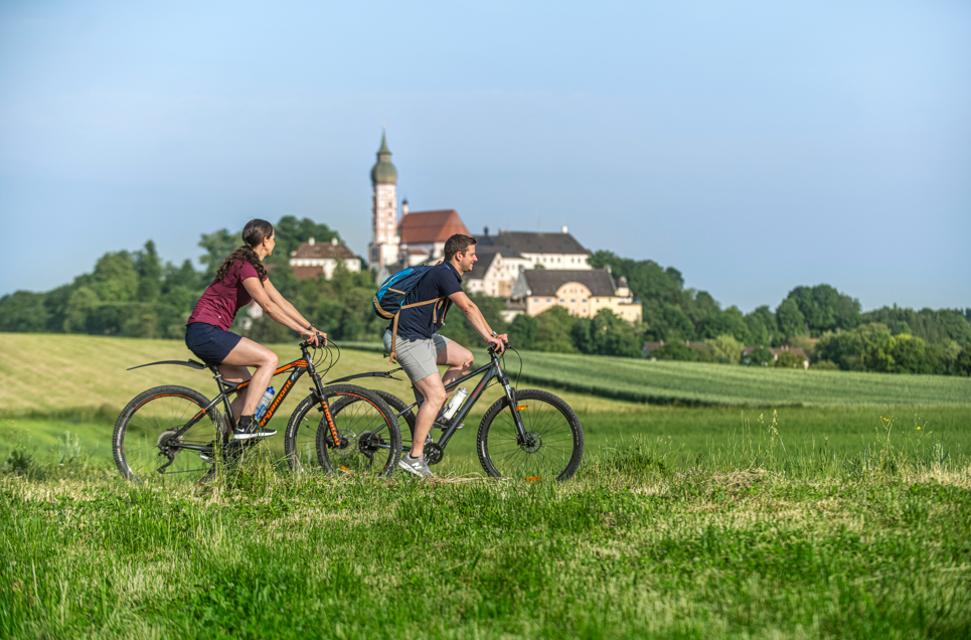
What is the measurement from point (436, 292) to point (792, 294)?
250ft

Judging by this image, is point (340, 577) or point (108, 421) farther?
point (108, 421)

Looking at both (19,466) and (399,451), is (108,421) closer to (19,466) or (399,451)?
(19,466)

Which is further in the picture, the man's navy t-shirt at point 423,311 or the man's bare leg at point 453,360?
the man's bare leg at point 453,360

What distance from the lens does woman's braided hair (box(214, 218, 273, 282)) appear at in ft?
28.7

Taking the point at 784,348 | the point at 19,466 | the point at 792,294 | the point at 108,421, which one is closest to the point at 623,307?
the point at 792,294

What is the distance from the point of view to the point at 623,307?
521ft

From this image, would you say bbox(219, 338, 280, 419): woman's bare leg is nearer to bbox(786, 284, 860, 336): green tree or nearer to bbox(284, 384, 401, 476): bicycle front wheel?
bbox(284, 384, 401, 476): bicycle front wheel

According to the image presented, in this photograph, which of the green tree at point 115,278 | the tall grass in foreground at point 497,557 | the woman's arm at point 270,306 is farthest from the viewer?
the green tree at point 115,278

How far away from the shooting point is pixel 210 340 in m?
8.84

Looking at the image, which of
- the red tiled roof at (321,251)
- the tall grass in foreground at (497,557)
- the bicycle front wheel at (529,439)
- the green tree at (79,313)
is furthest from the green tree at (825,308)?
the red tiled roof at (321,251)

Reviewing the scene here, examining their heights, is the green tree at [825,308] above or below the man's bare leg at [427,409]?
above

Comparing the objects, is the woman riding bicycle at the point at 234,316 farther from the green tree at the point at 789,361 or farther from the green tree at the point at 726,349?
the green tree at the point at 726,349

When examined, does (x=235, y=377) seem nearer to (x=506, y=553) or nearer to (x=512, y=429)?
(x=512, y=429)

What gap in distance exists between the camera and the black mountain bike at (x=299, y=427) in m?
9.00
